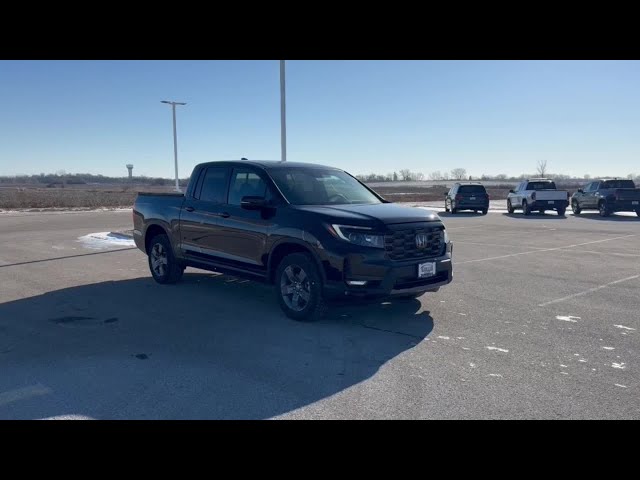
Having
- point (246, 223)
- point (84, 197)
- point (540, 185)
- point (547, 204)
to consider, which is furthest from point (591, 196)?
point (84, 197)

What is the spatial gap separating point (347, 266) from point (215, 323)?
1.77 m

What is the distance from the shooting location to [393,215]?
6.56 meters

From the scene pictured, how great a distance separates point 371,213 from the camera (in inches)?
259

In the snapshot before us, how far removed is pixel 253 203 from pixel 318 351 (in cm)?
228

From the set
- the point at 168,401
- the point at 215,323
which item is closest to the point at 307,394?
the point at 168,401

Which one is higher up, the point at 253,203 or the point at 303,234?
the point at 253,203

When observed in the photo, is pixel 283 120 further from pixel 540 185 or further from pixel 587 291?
pixel 540 185

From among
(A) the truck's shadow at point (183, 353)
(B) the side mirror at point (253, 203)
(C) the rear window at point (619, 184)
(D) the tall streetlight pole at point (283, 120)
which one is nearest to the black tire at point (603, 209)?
(C) the rear window at point (619, 184)

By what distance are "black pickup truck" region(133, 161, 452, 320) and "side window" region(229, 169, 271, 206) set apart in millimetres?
15

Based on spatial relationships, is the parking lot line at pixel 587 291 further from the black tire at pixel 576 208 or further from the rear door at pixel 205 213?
the black tire at pixel 576 208

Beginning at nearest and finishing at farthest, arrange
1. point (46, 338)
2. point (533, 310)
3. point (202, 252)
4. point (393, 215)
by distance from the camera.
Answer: point (46, 338) < point (393, 215) < point (533, 310) < point (202, 252)
